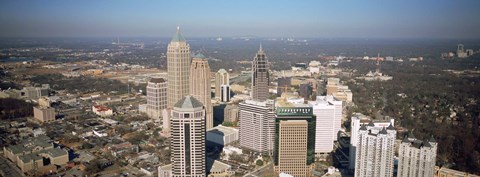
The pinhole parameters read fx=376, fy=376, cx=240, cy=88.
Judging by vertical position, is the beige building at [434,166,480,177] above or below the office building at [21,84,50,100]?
below

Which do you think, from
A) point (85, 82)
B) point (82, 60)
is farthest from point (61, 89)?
point (82, 60)

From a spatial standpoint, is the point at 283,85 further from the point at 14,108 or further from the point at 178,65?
the point at 14,108

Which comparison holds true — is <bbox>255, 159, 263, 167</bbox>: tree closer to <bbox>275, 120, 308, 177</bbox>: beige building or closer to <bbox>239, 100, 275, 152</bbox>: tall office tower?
<bbox>239, 100, 275, 152</bbox>: tall office tower

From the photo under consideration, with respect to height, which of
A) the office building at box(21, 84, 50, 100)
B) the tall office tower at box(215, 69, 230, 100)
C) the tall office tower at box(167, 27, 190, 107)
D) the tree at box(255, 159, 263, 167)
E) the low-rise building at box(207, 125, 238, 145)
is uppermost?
the tall office tower at box(167, 27, 190, 107)

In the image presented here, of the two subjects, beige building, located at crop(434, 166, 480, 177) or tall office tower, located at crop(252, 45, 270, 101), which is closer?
beige building, located at crop(434, 166, 480, 177)

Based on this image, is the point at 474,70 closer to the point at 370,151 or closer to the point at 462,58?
the point at 462,58

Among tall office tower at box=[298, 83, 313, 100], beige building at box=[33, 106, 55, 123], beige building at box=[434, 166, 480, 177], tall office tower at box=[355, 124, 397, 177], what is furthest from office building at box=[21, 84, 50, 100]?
beige building at box=[434, 166, 480, 177]

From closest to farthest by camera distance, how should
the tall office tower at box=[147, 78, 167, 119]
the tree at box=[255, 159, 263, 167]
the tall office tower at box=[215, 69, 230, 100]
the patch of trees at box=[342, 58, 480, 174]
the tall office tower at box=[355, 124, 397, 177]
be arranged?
1. the tall office tower at box=[355, 124, 397, 177]
2. the tree at box=[255, 159, 263, 167]
3. the patch of trees at box=[342, 58, 480, 174]
4. the tall office tower at box=[147, 78, 167, 119]
5. the tall office tower at box=[215, 69, 230, 100]
